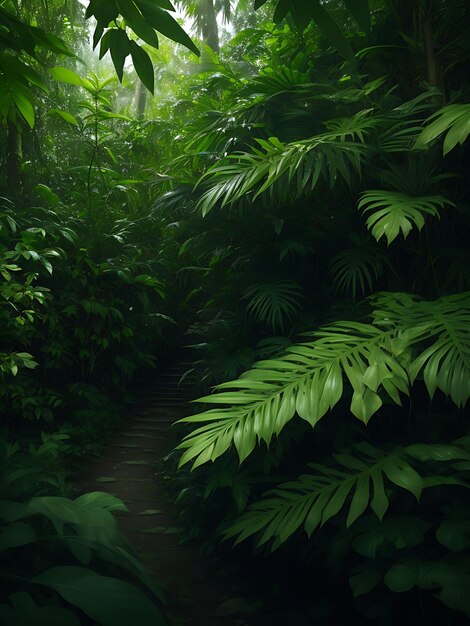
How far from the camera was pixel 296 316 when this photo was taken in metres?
2.75

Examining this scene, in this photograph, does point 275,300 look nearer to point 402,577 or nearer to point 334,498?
point 334,498

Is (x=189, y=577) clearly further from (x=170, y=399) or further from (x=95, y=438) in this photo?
(x=170, y=399)


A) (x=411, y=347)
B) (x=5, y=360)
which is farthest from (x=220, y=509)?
(x=5, y=360)

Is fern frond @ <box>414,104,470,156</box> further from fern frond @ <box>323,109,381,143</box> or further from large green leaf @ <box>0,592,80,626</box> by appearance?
large green leaf @ <box>0,592,80,626</box>

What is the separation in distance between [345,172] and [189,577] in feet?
6.47

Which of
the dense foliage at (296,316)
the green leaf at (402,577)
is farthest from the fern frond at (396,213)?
the green leaf at (402,577)

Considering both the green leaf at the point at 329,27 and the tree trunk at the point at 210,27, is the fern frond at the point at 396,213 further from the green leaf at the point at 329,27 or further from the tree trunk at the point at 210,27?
the tree trunk at the point at 210,27

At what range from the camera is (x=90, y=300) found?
421 cm

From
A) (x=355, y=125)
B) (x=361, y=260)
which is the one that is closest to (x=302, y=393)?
(x=361, y=260)

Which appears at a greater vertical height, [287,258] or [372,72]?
[372,72]

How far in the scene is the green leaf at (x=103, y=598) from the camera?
773mm

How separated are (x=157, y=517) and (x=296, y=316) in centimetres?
149

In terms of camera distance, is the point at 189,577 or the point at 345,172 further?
the point at 189,577

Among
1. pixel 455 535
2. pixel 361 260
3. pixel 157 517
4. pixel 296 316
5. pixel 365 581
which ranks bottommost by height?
pixel 157 517
